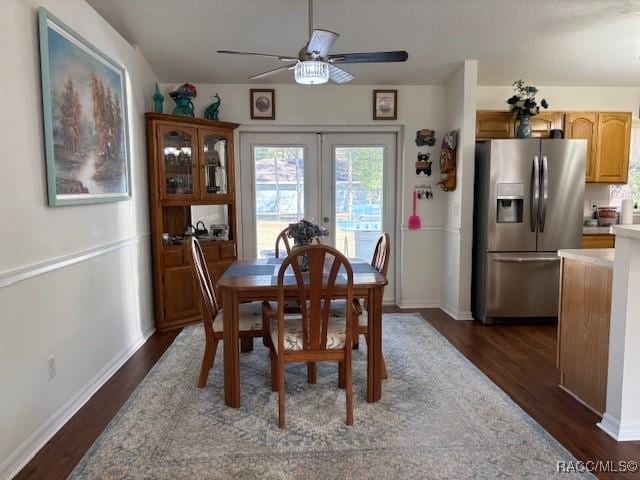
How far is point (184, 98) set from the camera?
414cm

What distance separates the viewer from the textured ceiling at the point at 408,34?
129 inches

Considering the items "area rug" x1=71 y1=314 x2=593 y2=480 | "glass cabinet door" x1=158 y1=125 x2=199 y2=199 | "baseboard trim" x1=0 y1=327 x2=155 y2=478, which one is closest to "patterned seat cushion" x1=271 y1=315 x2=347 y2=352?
"area rug" x1=71 y1=314 x2=593 y2=480

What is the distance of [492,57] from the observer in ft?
13.2

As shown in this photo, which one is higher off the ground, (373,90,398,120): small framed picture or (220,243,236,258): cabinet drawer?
(373,90,398,120): small framed picture

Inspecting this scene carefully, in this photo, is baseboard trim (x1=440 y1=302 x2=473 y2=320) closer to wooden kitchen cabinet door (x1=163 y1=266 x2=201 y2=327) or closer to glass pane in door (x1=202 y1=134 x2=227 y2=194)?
wooden kitchen cabinet door (x1=163 y1=266 x2=201 y2=327)

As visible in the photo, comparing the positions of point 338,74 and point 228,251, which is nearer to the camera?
point 338,74

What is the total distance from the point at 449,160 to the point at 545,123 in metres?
1.16

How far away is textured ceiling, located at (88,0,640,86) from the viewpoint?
328cm

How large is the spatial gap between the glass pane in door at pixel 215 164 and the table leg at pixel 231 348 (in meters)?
2.04

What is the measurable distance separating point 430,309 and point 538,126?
2240 mm

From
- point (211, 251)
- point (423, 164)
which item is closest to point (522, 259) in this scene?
point (423, 164)

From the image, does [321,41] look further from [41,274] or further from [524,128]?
[524,128]

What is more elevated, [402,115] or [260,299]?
[402,115]

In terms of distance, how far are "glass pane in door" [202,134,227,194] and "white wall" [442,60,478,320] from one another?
2.36m
